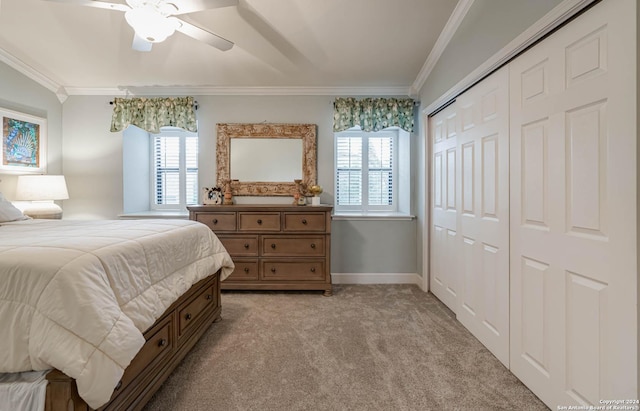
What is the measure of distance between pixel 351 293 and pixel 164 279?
2167 mm

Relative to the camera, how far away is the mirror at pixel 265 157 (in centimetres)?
363

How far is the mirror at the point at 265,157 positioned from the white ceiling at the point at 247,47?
1.81 feet

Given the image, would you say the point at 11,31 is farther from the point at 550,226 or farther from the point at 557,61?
the point at 550,226

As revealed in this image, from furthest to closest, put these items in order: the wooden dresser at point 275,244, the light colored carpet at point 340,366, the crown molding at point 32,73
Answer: the wooden dresser at point 275,244, the crown molding at point 32,73, the light colored carpet at point 340,366

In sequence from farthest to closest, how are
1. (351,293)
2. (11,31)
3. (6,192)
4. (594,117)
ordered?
(351,293) → (6,192) → (11,31) → (594,117)

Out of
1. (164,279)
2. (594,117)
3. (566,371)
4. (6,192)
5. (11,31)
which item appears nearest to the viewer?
(594,117)

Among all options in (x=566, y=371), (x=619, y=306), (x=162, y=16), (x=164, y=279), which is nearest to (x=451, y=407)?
(x=566, y=371)

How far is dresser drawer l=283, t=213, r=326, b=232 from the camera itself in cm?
321

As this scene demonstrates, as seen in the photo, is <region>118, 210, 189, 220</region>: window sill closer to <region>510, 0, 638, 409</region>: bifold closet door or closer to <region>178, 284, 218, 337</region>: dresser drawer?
<region>178, 284, 218, 337</region>: dresser drawer

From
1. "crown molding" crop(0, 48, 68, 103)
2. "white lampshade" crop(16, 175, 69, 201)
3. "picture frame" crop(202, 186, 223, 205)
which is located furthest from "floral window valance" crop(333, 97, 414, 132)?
"crown molding" crop(0, 48, 68, 103)

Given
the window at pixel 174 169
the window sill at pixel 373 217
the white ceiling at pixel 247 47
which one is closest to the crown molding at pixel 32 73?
the white ceiling at pixel 247 47

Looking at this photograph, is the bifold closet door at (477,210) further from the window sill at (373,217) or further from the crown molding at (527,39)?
the window sill at (373,217)

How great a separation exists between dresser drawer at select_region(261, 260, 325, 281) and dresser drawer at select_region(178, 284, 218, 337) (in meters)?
0.83

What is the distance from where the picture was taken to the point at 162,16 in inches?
68.5
